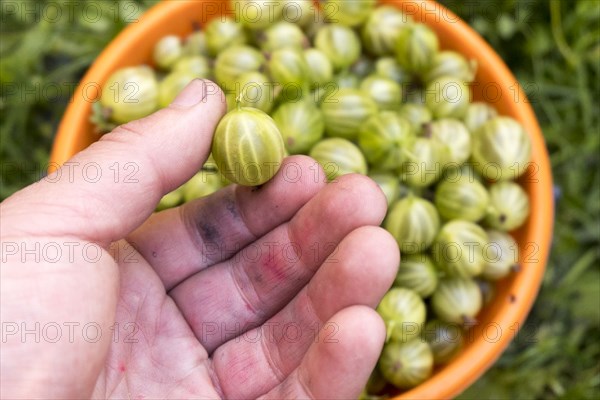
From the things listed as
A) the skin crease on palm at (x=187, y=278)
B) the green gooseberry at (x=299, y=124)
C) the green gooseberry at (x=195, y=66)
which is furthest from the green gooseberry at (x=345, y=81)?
the skin crease on palm at (x=187, y=278)

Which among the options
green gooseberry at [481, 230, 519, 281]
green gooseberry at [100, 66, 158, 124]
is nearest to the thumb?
green gooseberry at [100, 66, 158, 124]

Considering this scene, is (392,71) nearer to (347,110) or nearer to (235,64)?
(347,110)

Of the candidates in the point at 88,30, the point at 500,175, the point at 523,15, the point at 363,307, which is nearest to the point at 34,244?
the point at 363,307

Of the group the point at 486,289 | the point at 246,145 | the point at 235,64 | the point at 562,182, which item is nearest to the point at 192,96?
the point at 246,145

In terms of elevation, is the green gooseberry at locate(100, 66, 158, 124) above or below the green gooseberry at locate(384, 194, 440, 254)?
above

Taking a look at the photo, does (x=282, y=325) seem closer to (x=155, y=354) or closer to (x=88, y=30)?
(x=155, y=354)

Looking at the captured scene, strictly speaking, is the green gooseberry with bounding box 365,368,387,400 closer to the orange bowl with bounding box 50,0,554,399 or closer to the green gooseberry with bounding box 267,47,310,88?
the orange bowl with bounding box 50,0,554,399

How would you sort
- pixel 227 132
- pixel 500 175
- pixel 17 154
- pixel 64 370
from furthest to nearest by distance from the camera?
pixel 17 154 → pixel 500 175 → pixel 227 132 → pixel 64 370
